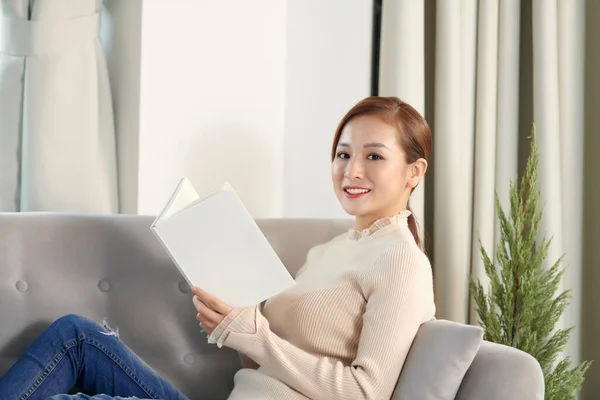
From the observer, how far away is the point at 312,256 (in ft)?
7.14

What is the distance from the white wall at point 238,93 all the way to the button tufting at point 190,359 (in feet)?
1.96

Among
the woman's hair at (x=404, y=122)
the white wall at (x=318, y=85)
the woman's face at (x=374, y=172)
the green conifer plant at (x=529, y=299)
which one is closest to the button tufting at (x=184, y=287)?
the woman's face at (x=374, y=172)

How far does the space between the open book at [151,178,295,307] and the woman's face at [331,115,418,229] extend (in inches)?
14.0

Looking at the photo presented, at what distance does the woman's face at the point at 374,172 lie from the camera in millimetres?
1931

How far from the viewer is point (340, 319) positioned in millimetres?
1771

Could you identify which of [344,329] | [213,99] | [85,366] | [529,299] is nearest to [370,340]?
[344,329]

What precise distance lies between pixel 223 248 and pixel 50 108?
3.63 ft

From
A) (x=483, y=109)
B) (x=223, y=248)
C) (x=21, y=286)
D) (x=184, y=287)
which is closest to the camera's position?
(x=223, y=248)

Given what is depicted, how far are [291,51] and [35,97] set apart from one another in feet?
3.05

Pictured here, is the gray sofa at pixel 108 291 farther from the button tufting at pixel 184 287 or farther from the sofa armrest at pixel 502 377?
the sofa armrest at pixel 502 377

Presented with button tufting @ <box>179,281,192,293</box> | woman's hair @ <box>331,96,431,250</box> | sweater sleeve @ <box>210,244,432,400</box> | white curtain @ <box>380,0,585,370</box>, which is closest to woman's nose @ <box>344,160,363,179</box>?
woman's hair @ <box>331,96,431,250</box>

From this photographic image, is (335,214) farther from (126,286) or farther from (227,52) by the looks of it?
(126,286)

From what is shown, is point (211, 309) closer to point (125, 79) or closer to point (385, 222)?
point (385, 222)

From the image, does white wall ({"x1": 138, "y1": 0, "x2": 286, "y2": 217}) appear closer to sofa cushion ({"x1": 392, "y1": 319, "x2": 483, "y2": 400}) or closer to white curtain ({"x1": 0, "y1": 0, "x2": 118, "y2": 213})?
white curtain ({"x1": 0, "y1": 0, "x2": 118, "y2": 213})
